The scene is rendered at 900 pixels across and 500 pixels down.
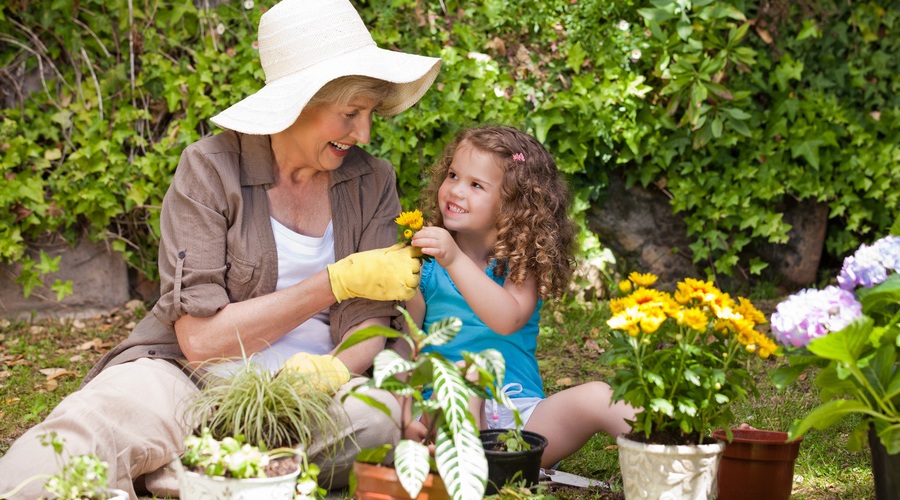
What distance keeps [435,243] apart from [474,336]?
1.35 feet

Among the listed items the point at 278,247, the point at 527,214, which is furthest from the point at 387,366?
the point at 527,214

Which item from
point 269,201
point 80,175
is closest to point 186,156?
point 269,201

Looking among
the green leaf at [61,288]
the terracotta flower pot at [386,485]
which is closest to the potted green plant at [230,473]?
the terracotta flower pot at [386,485]

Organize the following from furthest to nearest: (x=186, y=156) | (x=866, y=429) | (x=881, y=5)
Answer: (x=881, y=5)
(x=186, y=156)
(x=866, y=429)

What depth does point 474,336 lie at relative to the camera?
256 centimetres

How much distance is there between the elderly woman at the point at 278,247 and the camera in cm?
224

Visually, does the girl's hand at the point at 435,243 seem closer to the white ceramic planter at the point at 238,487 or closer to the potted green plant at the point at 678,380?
the potted green plant at the point at 678,380

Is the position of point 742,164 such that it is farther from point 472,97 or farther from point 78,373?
point 78,373

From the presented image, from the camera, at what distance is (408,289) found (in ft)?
7.52

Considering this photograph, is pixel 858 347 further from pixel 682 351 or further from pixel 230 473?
pixel 230 473

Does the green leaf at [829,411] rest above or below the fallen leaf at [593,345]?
above

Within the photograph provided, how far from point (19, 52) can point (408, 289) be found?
2.50 m

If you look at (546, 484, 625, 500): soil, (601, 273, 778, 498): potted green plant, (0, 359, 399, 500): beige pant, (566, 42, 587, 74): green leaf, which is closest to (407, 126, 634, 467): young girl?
(546, 484, 625, 500): soil

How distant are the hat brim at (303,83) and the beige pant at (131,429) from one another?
0.63 m
